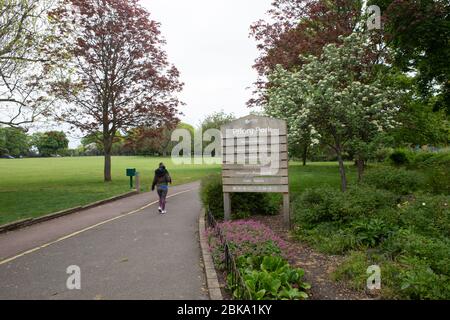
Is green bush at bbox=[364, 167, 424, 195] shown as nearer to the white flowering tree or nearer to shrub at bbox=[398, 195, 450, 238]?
the white flowering tree

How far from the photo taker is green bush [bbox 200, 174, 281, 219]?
10727mm

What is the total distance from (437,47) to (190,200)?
1242 cm

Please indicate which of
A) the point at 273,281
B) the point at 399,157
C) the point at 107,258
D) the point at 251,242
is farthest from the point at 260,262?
the point at 399,157

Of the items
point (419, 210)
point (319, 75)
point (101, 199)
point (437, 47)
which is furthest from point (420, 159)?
point (101, 199)

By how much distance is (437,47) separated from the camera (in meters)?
13.0

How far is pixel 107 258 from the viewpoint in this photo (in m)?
7.09

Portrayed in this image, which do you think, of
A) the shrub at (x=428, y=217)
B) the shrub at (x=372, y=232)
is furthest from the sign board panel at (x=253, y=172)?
the shrub at (x=428, y=217)

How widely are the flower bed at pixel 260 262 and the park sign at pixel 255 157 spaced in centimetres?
148

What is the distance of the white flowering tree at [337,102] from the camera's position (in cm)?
1090

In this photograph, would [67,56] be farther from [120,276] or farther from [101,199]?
[120,276]

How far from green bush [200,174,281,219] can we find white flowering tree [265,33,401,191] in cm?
251

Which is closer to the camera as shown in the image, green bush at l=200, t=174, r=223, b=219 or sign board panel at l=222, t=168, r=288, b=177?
sign board panel at l=222, t=168, r=288, b=177

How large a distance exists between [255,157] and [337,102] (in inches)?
130

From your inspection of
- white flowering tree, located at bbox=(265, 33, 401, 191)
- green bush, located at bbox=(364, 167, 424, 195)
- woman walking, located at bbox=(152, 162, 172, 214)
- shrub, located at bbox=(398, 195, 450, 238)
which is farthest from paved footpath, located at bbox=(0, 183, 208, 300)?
green bush, located at bbox=(364, 167, 424, 195)
